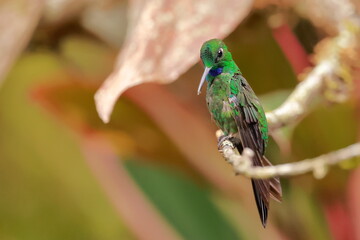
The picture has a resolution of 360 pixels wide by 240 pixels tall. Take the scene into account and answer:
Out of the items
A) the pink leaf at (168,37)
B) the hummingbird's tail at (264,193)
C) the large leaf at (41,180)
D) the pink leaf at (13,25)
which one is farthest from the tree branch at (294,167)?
the large leaf at (41,180)

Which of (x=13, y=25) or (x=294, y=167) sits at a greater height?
(x=13, y=25)

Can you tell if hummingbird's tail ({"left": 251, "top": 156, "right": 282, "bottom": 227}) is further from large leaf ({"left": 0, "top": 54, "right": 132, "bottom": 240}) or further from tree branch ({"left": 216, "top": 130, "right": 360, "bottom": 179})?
large leaf ({"left": 0, "top": 54, "right": 132, "bottom": 240})

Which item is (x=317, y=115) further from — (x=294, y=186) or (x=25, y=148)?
(x=25, y=148)

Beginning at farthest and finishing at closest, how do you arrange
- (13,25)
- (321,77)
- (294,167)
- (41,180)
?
(41,180), (13,25), (321,77), (294,167)

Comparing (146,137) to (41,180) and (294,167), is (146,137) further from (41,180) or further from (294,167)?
(294,167)

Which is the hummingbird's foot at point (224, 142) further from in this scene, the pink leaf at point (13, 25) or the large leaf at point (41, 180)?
the large leaf at point (41, 180)

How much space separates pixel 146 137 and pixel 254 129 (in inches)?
10.3

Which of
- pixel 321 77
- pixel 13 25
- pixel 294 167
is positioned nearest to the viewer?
pixel 294 167

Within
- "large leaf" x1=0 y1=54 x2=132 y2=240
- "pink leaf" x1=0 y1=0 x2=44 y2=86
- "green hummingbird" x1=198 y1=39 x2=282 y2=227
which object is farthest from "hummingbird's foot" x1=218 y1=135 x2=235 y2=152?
"large leaf" x1=0 y1=54 x2=132 y2=240

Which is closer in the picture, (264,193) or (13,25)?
(264,193)

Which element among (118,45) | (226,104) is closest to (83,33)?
(118,45)

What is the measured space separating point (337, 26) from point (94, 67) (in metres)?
0.29

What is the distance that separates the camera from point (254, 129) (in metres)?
0.27

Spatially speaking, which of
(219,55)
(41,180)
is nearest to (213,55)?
(219,55)
